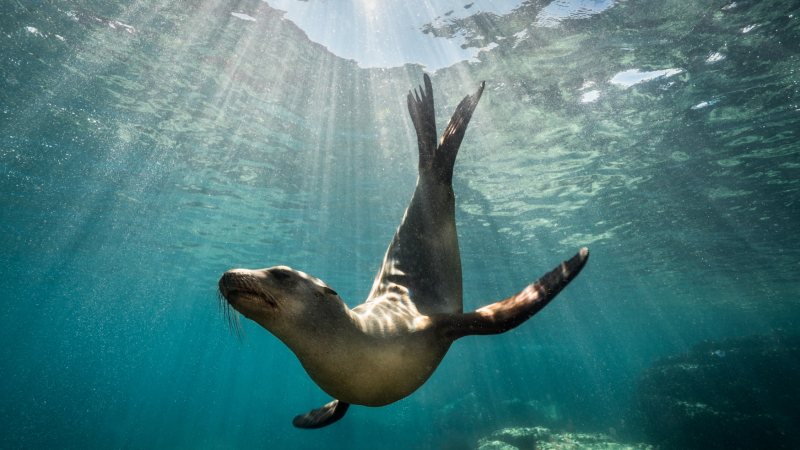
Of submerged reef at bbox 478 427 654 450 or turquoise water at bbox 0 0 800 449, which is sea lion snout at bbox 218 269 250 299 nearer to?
turquoise water at bbox 0 0 800 449

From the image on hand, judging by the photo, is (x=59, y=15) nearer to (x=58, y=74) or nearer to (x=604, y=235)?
(x=58, y=74)

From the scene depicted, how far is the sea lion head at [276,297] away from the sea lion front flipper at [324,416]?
151 centimetres

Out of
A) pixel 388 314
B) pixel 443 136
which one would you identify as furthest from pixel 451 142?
pixel 388 314

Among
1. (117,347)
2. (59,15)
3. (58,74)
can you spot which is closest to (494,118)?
(59,15)

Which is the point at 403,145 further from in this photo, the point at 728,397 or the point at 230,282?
the point at 728,397

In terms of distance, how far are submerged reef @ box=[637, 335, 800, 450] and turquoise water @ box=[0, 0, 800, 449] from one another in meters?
0.72

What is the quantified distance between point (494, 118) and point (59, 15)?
10.5m

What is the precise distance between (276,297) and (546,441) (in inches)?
601

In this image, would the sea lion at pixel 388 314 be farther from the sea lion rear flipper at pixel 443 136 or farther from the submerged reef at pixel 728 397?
the submerged reef at pixel 728 397

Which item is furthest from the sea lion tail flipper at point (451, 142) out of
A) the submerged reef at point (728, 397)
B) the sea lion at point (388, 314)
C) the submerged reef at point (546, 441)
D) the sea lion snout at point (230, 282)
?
the submerged reef at point (728, 397)

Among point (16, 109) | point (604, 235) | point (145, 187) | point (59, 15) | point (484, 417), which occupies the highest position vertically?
point (59, 15)

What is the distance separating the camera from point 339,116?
402 inches

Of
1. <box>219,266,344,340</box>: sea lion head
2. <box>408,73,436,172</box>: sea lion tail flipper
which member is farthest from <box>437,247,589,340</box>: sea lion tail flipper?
<box>408,73,436,172</box>: sea lion tail flipper

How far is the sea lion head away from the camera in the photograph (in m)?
1.71
